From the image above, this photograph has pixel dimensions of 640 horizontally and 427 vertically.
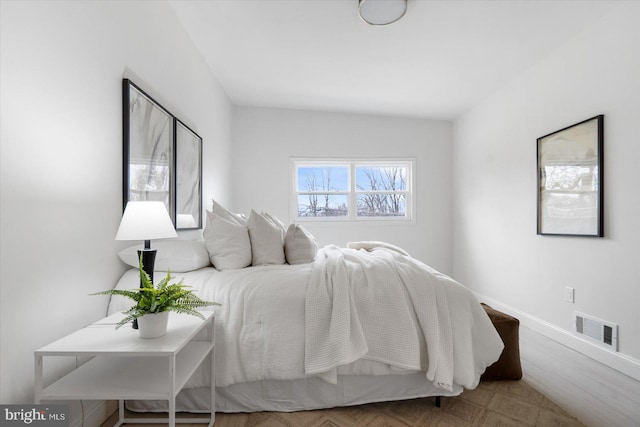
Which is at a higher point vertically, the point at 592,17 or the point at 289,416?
the point at 592,17

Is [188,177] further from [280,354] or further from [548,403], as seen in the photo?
[548,403]

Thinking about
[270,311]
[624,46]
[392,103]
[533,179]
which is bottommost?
[270,311]

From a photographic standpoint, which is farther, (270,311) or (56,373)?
(270,311)

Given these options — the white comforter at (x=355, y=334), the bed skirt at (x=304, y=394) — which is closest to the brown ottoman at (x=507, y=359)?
the white comforter at (x=355, y=334)

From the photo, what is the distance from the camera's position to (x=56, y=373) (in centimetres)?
145

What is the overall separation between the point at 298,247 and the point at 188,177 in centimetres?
130

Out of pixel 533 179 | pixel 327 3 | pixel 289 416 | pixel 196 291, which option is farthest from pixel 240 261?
pixel 533 179

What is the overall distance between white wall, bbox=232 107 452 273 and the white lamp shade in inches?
126

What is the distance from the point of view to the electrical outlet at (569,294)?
2790mm

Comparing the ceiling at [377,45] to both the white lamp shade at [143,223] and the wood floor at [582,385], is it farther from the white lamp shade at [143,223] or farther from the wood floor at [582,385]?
the wood floor at [582,385]

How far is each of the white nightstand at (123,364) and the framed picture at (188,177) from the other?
1348 millimetres

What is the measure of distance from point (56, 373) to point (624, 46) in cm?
375

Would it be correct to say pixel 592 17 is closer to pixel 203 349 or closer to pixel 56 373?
pixel 203 349

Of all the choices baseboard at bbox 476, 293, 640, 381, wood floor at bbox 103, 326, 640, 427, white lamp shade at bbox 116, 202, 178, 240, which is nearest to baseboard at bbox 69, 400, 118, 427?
wood floor at bbox 103, 326, 640, 427
